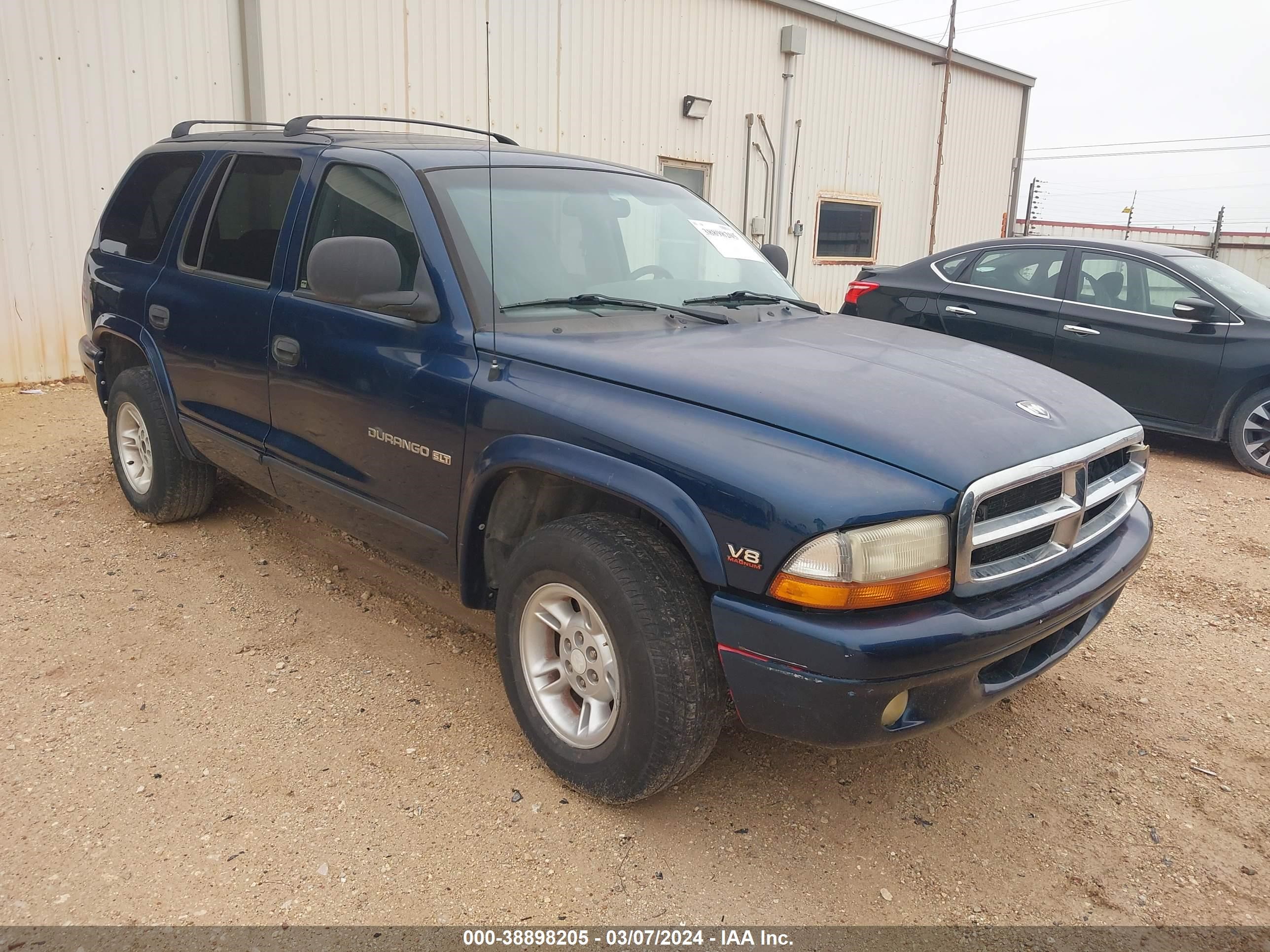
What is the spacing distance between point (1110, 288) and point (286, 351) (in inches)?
242

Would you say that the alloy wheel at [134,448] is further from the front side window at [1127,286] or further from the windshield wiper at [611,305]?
the front side window at [1127,286]

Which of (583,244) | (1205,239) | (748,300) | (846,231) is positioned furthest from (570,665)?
(1205,239)

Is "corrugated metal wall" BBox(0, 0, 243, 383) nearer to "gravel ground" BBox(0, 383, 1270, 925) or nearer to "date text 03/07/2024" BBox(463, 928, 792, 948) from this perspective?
"gravel ground" BBox(0, 383, 1270, 925)

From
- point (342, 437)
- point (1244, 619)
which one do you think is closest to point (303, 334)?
point (342, 437)

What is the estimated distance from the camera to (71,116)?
7305 mm

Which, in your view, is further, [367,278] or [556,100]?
[556,100]

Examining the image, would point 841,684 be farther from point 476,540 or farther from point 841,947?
point 476,540

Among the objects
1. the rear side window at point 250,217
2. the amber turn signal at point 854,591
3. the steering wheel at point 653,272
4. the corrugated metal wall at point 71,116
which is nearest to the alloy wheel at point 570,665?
the amber turn signal at point 854,591

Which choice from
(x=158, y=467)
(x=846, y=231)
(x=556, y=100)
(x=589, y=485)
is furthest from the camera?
(x=846, y=231)

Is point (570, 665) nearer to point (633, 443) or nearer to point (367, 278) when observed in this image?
point (633, 443)

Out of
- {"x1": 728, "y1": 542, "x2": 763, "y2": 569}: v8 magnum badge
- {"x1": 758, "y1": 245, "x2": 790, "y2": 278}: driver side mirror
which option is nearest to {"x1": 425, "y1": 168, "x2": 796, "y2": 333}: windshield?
{"x1": 758, "y1": 245, "x2": 790, "y2": 278}: driver side mirror

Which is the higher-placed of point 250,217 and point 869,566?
point 250,217

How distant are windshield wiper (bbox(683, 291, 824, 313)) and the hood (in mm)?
231

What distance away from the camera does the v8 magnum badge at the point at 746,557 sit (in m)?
2.17
